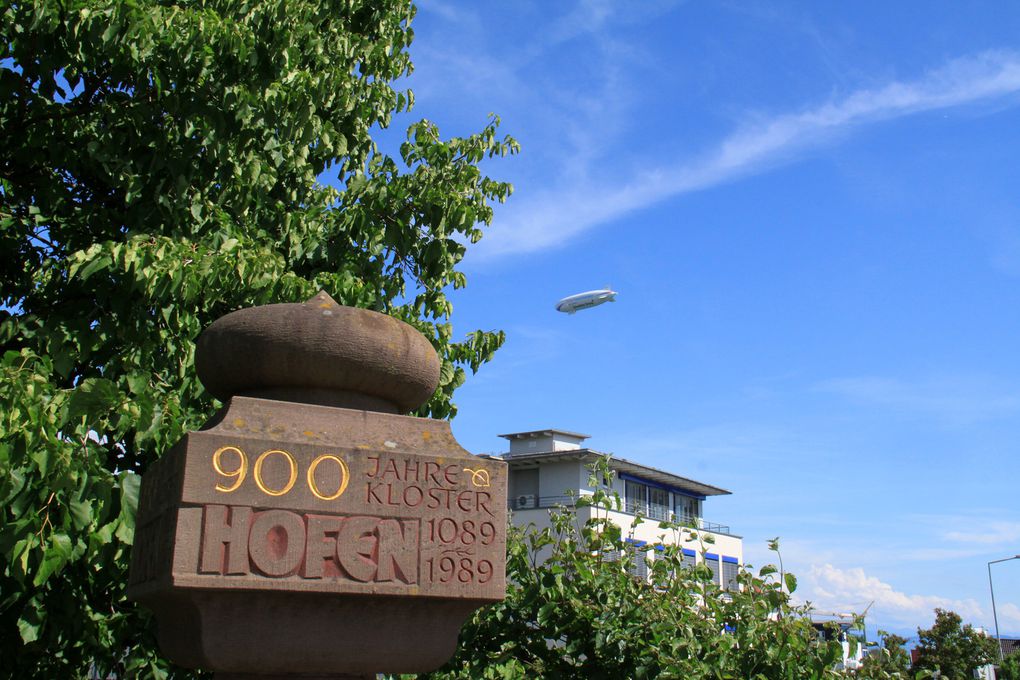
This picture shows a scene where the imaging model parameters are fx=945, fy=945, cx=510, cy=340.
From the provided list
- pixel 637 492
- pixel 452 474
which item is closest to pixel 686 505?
pixel 637 492

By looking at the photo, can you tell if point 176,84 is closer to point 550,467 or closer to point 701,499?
point 550,467

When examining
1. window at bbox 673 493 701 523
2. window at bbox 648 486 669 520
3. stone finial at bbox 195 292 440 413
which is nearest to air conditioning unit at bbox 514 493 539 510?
window at bbox 648 486 669 520

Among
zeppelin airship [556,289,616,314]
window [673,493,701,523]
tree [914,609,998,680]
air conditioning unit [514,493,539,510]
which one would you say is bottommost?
tree [914,609,998,680]

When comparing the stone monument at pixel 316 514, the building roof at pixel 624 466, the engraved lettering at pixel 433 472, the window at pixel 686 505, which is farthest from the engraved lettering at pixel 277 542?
the window at pixel 686 505

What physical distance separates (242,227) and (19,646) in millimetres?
3315

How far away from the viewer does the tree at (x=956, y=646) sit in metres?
40.4

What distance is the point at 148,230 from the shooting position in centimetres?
695

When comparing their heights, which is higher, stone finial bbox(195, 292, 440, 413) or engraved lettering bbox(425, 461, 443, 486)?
stone finial bbox(195, 292, 440, 413)

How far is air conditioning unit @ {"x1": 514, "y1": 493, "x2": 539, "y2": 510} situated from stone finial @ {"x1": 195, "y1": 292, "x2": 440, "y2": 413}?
137 ft

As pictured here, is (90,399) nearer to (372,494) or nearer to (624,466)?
(372,494)

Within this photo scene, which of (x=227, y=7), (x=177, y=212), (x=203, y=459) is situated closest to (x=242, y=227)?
(x=177, y=212)

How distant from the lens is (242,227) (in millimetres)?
7398

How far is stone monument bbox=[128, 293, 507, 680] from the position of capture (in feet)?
12.0

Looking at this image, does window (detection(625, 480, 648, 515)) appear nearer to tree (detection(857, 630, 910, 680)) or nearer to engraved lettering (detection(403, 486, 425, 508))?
tree (detection(857, 630, 910, 680))
